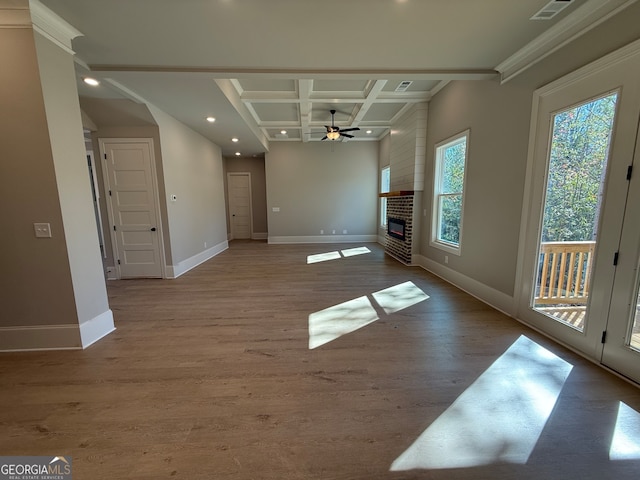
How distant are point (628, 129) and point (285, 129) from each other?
20.1 feet

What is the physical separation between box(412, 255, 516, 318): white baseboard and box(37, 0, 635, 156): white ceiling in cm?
265

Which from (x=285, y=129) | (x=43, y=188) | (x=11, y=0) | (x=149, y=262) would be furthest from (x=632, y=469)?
(x=285, y=129)

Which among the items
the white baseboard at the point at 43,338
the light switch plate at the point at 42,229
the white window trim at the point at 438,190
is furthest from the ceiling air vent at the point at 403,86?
the white baseboard at the point at 43,338

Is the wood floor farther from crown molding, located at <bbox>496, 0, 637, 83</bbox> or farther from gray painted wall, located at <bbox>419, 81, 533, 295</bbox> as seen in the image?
crown molding, located at <bbox>496, 0, 637, 83</bbox>

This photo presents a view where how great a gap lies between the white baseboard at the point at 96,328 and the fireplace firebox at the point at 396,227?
515 centimetres

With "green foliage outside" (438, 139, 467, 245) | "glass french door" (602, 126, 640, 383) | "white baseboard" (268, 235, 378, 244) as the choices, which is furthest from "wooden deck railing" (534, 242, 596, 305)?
"white baseboard" (268, 235, 378, 244)

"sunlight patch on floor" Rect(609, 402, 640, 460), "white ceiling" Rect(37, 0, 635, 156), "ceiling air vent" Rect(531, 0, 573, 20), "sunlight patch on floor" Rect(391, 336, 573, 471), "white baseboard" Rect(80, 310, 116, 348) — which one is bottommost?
"sunlight patch on floor" Rect(391, 336, 573, 471)

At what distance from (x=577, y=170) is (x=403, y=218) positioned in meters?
3.41

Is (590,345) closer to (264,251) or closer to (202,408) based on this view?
(202,408)

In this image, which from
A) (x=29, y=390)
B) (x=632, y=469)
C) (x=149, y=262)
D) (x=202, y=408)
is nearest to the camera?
(x=632, y=469)

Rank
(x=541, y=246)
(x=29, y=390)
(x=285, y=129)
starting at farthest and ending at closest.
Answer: (x=285, y=129)
(x=541, y=246)
(x=29, y=390)

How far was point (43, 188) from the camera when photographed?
2242 mm

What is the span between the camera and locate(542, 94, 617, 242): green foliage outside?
6.98 feet

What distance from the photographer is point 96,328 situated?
262 cm
